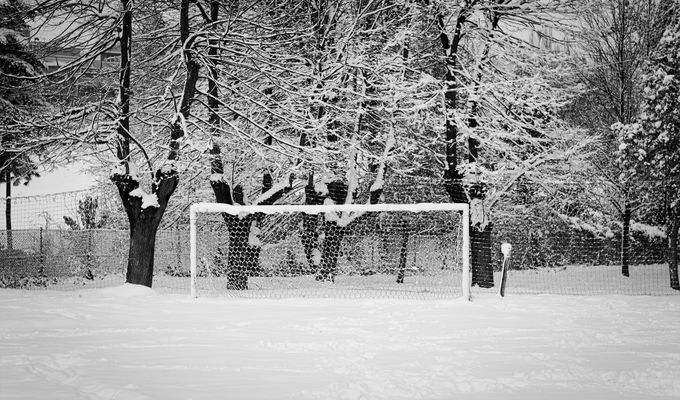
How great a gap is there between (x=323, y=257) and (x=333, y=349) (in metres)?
9.85

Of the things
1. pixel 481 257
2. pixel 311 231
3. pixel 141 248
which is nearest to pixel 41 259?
pixel 141 248

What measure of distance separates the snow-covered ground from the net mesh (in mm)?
3629

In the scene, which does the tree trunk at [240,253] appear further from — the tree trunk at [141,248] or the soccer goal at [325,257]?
the tree trunk at [141,248]

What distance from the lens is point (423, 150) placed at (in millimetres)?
16422

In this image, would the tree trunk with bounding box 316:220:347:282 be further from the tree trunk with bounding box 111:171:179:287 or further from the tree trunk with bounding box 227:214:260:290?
the tree trunk with bounding box 111:171:179:287

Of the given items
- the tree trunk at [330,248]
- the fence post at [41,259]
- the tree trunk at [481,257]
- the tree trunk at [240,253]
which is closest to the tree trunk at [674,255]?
the tree trunk at [481,257]

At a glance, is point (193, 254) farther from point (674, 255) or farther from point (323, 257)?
point (674, 255)

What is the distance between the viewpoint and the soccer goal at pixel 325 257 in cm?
1432

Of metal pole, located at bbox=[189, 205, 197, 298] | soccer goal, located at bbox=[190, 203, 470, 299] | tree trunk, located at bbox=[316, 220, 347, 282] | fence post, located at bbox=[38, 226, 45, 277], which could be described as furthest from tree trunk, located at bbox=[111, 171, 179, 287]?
fence post, located at bbox=[38, 226, 45, 277]

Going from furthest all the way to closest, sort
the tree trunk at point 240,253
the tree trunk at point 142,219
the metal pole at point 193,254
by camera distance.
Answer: the tree trunk at point 240,253, the tree trunk at point 142,219, the metal pole at point 193,254

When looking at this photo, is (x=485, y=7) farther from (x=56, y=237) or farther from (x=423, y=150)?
(x=56, y=237)

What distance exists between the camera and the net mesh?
1470 cm

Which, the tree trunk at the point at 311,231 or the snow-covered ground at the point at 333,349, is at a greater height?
the tree trunk at the point at 311,231

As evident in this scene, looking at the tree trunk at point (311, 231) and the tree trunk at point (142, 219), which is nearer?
the tree trunk at point (142, 219)
